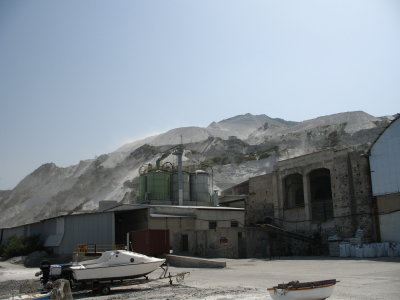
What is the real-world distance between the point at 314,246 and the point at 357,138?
154 ft

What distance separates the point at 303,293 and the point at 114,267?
8.84m

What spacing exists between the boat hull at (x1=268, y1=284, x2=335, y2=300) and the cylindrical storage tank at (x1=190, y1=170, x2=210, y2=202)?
38.9 m

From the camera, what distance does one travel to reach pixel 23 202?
353 ft

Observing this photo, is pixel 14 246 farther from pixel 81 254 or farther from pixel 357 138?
Result: pixel 357 138

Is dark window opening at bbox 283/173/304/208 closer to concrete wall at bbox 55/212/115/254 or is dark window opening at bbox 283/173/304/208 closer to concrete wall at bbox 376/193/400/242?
concrete wall at bbox 376/193/400/242

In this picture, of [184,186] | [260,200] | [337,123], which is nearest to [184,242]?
[184,186]

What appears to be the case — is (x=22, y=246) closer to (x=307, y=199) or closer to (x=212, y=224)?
(x=212, y=224)

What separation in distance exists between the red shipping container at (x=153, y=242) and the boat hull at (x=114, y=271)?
12465 mm

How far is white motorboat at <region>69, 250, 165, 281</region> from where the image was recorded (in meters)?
17.0

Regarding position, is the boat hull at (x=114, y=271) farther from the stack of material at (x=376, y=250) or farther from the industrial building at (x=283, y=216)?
the stack of material at (x=376, y=250)

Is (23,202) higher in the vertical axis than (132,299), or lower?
higher

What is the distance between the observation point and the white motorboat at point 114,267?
17.0 meters

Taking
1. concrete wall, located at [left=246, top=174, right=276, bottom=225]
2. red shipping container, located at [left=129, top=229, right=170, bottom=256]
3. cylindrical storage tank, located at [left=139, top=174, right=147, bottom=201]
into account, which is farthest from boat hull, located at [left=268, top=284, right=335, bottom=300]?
cylindrical storage tank, located at [left=139, top=174, right=147, bottom=201]

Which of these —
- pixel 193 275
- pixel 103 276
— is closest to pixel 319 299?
pixel 103 276
